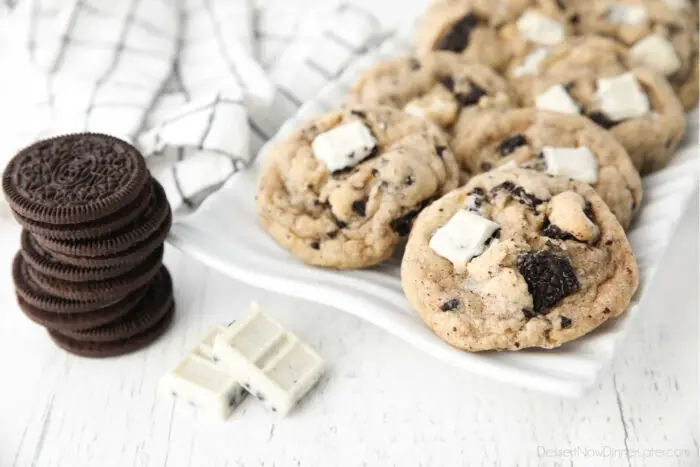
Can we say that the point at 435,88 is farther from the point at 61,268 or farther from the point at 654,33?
the point at 61,268

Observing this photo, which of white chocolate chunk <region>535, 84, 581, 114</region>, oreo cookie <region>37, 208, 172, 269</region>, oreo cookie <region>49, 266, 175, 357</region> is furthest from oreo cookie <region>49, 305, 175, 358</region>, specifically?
white chocolate chunk <region>535, 84, 581, 114</region>

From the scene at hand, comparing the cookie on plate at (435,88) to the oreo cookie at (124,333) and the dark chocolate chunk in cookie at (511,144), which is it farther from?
the oreo cookie at (124,333)

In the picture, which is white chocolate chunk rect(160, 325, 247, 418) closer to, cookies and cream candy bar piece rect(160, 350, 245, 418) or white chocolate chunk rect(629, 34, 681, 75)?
cookies and cream candy bar piece rect(160, 350, 245, 418)

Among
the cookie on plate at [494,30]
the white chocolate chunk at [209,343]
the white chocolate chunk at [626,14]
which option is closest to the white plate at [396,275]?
the white chocolate chunk at [209,343]

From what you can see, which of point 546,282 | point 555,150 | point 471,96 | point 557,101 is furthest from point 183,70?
point 546,282

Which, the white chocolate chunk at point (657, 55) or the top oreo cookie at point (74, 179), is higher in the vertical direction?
the top oreo cookie at point (74, 179)

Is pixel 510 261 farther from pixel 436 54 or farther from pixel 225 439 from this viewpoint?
pixel 436 54

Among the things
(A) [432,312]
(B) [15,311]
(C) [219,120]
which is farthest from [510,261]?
(B) [15,311]
